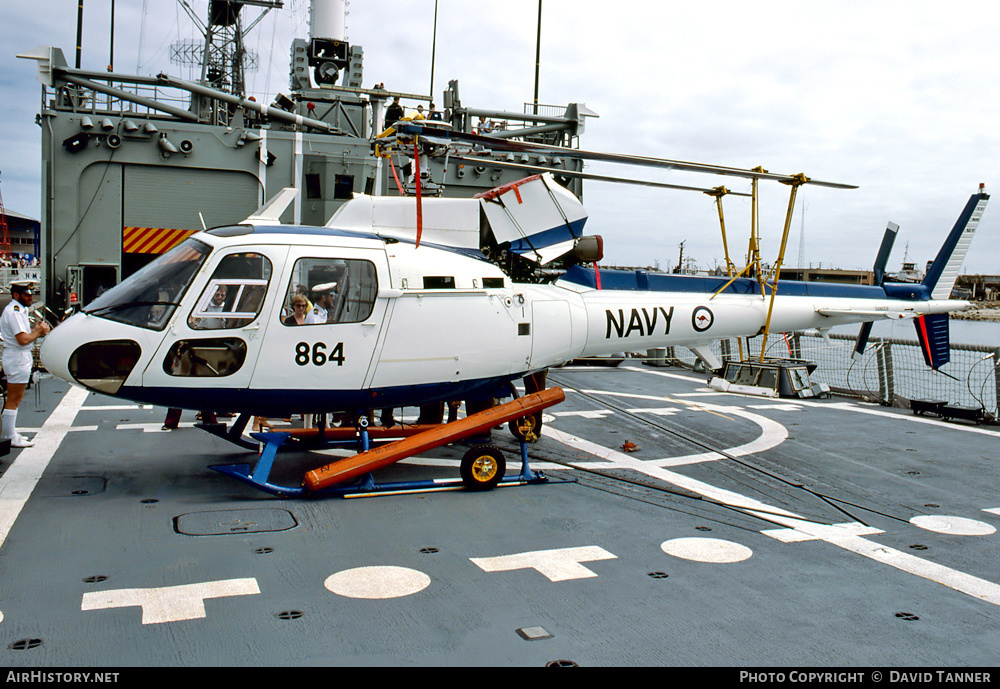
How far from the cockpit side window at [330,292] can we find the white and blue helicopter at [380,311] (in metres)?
0.01

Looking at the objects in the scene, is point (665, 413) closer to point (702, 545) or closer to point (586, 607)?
point (702, 545)

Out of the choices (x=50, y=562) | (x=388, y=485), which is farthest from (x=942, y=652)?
(x=50, y=562)

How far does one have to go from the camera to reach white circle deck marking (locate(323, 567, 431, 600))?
423cm

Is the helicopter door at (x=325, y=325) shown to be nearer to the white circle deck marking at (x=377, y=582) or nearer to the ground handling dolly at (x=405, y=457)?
the ground handling dolly at (x=405, y=457)

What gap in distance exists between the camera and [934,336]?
959 centimetres

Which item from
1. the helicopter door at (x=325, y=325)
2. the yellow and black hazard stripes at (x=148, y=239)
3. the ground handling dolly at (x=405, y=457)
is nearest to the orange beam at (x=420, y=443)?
the ground handling dolly at (x=405, y=457)

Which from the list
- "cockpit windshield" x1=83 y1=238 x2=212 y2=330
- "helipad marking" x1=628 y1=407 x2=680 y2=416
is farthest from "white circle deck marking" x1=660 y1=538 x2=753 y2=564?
"helipad marking" x1=628 y1=407 x2=680 y2=416

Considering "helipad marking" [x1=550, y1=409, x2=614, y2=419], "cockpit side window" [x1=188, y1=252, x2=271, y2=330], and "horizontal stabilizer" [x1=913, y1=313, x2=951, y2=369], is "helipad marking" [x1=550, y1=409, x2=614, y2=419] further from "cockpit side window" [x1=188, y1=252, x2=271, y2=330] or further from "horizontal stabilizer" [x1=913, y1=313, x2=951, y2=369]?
"cockpit side window" [x1=188, y1=252, x2=271, y2=330]

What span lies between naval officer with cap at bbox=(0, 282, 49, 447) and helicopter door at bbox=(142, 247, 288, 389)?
8.69 feet

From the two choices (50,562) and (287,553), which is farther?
(287,553)

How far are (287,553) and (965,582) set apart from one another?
4.42 meters

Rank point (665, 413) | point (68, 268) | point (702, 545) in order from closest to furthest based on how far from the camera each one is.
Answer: point (702, 545), point (665, 413), point (68, 268)

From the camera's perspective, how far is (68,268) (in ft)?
47.8

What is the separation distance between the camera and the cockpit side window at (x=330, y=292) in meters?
6.18
